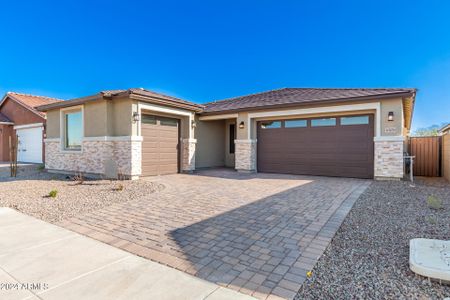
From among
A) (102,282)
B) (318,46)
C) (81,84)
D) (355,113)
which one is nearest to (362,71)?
(318,46)

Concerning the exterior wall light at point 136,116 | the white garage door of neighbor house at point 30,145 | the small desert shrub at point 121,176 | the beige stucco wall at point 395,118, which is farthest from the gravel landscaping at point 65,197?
the white garage door of neighbor house at point 30,145

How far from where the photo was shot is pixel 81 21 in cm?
1380

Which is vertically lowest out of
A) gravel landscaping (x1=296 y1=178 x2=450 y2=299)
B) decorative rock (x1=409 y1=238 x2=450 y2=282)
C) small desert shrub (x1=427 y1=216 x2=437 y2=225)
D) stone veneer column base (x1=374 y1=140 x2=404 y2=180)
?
gravel landscaping (x1=296 y1=178 x2=450 y2=299)

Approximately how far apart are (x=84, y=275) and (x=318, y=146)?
1015cm

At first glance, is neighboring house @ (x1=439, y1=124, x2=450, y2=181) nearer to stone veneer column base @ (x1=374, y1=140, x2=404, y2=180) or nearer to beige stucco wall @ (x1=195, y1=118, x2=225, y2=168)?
stone veneer column base @ (x1=374, y1=140, x2=404, y2=180)

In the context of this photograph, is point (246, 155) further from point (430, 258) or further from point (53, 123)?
point (53, 123)

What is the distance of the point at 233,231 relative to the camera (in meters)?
4.11

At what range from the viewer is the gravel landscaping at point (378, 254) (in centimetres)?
244

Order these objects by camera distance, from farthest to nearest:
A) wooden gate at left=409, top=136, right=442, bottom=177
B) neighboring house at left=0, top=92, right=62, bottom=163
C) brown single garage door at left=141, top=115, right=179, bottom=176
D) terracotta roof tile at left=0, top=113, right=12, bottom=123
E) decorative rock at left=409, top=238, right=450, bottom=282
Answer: terracotta roof tile at left=0, top=113, right=12, bottom=123, neighboring house at left=0, top=92, right=62, bottom=163, wooden gate at left=409, top=136, right=442, bottom=177, brown single garage door at left=141, top=115, right=179, bottom=176, decorative rock at left=409, top=238, right=450, bottom=282

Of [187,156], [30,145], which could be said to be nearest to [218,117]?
[187,156]

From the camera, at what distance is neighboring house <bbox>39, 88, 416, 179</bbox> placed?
9500mm

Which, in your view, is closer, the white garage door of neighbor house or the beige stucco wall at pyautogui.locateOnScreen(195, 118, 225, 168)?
the beige stucco wall at pyautogui.locateOnScreen(195, 118, 225, 168)

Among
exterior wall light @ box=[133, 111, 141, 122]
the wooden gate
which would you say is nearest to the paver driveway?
exterior wall light @ box=[133, 111, 141, 122]

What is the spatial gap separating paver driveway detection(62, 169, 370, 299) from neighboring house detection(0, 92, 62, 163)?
14738 millimetres
